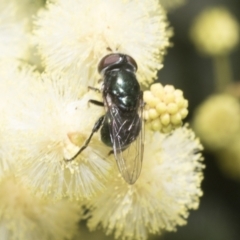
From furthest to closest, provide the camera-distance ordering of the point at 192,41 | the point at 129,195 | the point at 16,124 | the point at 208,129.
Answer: the point at 192,41 → the point at 208,129 → the point at 129,195 → the point at 16,124

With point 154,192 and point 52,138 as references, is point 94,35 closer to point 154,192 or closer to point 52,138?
point 52,138

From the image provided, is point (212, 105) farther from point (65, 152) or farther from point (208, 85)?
point (65, 152)

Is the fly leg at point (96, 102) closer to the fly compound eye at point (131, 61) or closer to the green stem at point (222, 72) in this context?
the fly compound eye at point (131, 61)

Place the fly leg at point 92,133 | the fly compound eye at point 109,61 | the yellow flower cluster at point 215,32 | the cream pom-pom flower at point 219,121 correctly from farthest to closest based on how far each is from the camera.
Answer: the yellow flower cluster at point 215,32, the cream pom-pom flower at point 219,121, the fly compound eye at point 109,61, the fly leg at point 92,133

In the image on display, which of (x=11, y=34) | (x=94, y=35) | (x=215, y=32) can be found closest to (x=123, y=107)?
(x=94, y=35)

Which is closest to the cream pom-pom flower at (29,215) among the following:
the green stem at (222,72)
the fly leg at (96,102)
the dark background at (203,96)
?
the fly leg at (96,102)

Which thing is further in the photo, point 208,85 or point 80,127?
point 208,85

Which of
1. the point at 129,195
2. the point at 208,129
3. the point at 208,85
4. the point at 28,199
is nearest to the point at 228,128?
the point at 208,129
